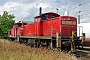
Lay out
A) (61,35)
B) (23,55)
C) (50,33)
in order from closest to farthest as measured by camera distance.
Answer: (23,55)
(61,35)
(50,33)

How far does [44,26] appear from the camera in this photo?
748 inches

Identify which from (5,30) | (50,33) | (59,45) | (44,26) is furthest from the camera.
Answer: (5,30)

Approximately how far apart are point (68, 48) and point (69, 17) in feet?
8.85

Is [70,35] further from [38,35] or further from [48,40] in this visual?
[38,35]

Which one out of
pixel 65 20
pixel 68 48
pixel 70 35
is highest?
pixel 65 20

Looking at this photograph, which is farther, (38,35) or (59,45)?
(38,35)

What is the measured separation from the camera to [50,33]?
17.8 meters

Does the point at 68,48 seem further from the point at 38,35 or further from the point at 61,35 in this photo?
the point at 38,35

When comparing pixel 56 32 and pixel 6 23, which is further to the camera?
pixel 6 23

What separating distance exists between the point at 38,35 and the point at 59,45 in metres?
4.57

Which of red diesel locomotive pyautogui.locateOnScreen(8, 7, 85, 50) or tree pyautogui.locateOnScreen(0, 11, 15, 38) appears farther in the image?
tree pyautogui.locateOnScreen(0, 11, 15, 38)

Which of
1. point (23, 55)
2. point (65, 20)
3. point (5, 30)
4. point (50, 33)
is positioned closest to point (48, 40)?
point (50, 33)

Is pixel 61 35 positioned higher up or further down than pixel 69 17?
further down

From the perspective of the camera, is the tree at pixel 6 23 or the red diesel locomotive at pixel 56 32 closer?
the red diesel locomotive at pixel 56 32
